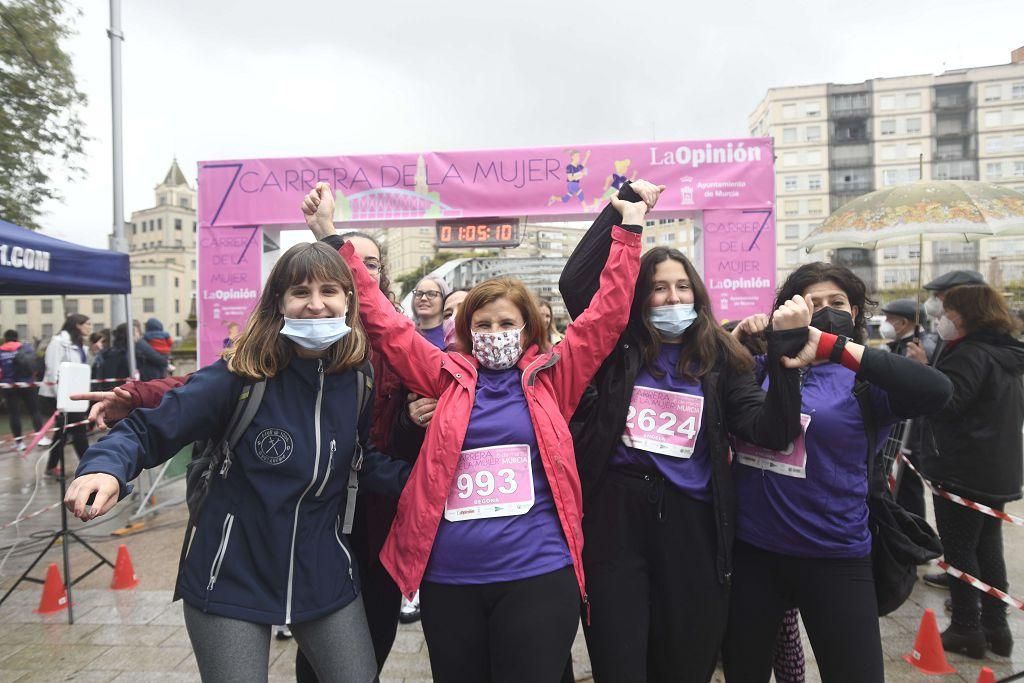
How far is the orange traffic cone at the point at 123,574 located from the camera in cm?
454

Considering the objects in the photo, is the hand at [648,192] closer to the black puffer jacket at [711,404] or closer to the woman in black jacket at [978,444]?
the black puffer jacket at [711,404]

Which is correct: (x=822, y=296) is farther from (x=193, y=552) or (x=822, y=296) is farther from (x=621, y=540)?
(x=193, y=552)

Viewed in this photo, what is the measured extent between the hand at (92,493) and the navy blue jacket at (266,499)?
149 mm

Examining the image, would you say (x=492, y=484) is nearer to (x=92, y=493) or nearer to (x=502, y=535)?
(x=502, y=535)

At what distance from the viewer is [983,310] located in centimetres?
333

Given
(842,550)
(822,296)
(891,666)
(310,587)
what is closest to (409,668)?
(310,587)

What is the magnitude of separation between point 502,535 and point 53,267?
4.68 meters

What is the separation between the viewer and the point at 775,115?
70.4 m

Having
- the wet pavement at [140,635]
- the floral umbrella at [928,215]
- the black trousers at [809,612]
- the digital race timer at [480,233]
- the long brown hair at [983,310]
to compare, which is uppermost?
the digital race timer at [480,233]

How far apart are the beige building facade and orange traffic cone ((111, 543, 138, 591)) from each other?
70735 millimetres

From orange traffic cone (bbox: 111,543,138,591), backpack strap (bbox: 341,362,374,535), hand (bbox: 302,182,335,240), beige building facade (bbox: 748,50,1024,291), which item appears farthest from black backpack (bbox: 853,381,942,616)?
beige building facade (bbox: 748,50,1024,291)

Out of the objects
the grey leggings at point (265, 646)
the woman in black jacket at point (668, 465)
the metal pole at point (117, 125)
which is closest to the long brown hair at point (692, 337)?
the woman in black jacket at point (668, 465)

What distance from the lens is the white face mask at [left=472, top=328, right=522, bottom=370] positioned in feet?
7.29

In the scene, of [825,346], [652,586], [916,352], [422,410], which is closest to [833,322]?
[825,346]
